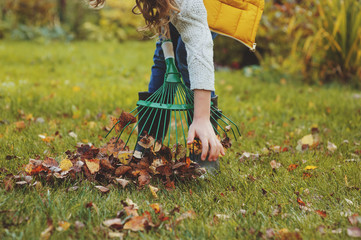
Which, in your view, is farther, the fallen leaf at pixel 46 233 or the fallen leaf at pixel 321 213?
the fallen leaf at pixel 321 213

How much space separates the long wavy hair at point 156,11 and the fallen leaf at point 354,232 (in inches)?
43.8

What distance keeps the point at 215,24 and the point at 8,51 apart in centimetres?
605

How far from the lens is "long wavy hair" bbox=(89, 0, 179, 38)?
5.11ft

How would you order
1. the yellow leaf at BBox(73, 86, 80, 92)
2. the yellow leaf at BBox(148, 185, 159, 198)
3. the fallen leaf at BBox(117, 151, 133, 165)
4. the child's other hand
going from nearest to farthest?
the child's other hand < the yellow leaf at BBox(148, 185, 159, 198) < the fallen leaf at BBox(117, 151, 133, 165) < the yellow leaf at BBox(73, 86, 80, 92)

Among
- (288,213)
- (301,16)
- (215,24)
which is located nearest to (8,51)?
(301,16)

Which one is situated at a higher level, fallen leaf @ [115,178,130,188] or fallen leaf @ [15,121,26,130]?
fallen leaf @ [115,178,130,188]

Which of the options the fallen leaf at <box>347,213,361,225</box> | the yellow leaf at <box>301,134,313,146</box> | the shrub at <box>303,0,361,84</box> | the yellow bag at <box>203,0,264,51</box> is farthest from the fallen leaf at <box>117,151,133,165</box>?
the shrub at <box>303,0,361,84</box>

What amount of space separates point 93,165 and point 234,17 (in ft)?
3.37

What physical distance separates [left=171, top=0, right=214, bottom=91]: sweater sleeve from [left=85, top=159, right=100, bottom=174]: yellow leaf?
0.66 meters

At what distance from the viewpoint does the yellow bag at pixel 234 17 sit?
178 cm

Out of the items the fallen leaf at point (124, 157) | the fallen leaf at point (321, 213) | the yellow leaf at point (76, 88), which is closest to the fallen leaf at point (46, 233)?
the fallen leaf at point (124, 157)

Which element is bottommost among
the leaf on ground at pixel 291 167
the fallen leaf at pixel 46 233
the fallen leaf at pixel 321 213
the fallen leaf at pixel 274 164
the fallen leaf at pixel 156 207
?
the fallen leaf at pixel 46 233

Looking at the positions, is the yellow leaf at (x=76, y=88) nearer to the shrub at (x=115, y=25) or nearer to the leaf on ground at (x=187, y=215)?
the leaf on ground at (x=187, y=215)

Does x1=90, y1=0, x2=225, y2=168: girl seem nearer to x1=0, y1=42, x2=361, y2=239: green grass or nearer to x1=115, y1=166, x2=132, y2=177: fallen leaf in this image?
x1=0, y1=42, x2=361, y2=239: green grass
